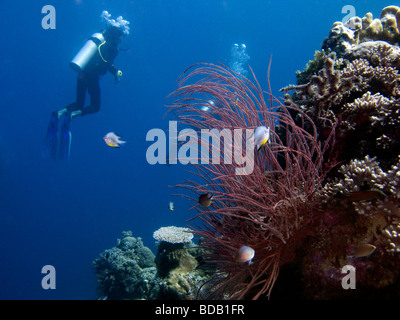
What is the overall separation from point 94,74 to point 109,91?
75.5m

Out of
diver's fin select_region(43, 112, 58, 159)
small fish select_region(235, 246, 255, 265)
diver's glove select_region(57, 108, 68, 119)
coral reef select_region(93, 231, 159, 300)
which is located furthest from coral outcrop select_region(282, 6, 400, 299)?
diver's glove select_region(57, 108, 68, 119)

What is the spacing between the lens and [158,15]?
75.1 metres

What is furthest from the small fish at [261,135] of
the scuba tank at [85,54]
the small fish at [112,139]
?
the scuba tank at [85,54]

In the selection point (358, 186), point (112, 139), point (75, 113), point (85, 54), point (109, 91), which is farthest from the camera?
point (109, 91)

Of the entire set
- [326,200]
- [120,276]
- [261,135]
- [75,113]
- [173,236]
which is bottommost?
[120,276]

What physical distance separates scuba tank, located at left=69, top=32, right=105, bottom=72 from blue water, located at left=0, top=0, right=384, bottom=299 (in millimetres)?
41897

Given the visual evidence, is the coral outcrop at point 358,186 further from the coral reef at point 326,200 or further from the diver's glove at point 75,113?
the diver's glove at point 75,113

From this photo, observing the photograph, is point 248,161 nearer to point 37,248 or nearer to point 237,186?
point 237,186

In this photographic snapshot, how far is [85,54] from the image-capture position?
10.7 m

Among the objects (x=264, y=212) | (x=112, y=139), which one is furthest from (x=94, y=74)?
(x=264, y=212)

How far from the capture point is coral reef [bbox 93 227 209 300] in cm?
409

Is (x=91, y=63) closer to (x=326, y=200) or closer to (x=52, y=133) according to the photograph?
(x=52, y=133)

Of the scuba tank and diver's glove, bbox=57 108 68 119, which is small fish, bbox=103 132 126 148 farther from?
the scuba tank
